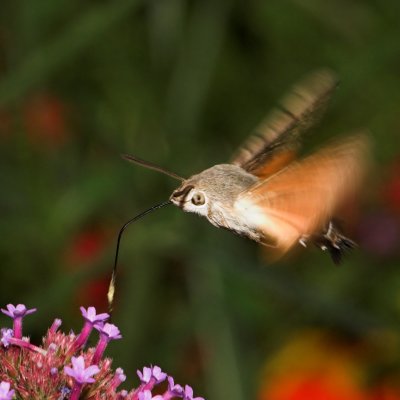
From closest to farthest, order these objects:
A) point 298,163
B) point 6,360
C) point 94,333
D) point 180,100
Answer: point 6,360, point 298,163, point 94,333, point 180,100

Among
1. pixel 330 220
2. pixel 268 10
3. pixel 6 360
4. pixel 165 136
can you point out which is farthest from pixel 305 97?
pixel 268 10

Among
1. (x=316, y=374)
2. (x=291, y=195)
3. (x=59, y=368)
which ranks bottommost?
(x=316, y=374)

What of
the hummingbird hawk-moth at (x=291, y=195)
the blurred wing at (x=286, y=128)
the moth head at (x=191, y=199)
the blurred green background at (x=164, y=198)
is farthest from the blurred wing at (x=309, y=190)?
the blurred green background at (x=164, y=198)

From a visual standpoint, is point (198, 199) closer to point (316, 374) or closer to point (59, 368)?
point (59, 368)

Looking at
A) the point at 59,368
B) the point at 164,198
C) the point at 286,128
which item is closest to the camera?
the point at 59,368

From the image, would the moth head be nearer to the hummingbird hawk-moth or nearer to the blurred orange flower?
the hummingbird hawk-moth

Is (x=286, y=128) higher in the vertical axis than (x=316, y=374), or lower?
higher

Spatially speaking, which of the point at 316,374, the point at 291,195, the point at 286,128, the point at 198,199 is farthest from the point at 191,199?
the point at 316,374

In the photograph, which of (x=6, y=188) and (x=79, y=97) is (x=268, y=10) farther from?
(x=6, y=188)
